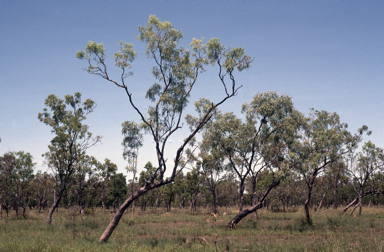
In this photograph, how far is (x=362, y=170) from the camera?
39594 mm

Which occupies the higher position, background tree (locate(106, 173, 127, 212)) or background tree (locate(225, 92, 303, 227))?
background tree (locate(225, 92, 303, 227))

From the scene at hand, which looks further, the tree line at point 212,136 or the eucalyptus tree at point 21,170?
the eucalyptus tree at point 21,170

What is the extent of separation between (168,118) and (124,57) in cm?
511

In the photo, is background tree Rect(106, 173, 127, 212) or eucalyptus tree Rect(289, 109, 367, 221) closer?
eucalyptus tree Rect(289, 109, 367, 221)

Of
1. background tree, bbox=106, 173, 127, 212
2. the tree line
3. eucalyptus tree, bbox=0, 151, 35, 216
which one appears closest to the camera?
the tree line

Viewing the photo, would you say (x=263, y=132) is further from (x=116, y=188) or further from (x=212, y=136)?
(x=116, y=188)

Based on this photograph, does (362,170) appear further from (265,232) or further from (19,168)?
(19,168)

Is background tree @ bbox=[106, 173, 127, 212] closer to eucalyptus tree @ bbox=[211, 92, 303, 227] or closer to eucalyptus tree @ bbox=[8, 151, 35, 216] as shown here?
eucalyptus tree @ bbox=[8, 151, 35, 216]

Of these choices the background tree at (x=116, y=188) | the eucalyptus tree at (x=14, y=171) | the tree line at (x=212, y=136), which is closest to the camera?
the tree line at (x=212, y=136)

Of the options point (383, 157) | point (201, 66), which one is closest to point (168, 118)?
point (201, 66)

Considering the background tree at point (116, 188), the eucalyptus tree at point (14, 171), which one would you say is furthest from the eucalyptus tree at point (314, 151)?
the background tree at point (116, 188)

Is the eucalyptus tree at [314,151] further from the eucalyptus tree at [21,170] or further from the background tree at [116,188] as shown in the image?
the background tree at [116,188]

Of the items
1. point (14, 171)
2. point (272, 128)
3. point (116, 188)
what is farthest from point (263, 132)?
point (116, 188)

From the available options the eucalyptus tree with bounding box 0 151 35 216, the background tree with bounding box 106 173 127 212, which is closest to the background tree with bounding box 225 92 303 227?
the eucalyptus tree with bounding box 0 151 35 216
